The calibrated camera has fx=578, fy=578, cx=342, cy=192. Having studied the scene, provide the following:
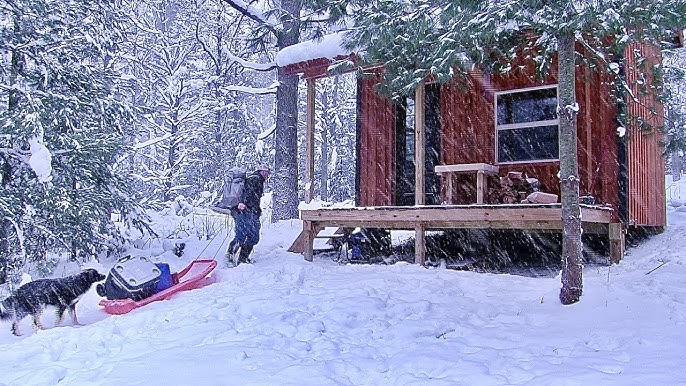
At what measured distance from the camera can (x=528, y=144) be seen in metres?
9.05

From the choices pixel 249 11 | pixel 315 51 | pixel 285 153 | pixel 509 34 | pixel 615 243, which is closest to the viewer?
pixel 509 34

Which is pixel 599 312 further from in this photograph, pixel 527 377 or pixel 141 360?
pixel 141 360

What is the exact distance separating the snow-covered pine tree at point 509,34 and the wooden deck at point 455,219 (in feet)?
5.49

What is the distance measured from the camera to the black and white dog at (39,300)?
5.61 m

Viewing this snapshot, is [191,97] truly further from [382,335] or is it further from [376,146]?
[382,335]

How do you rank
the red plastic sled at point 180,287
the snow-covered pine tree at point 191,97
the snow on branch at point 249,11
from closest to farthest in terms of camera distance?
the red plastic sled at point 180,287
the snow on branch at point 249,11
the snow-covered pine tree at point 191,97

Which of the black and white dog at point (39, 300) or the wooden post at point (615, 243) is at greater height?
the wooden post at point (615, 243)

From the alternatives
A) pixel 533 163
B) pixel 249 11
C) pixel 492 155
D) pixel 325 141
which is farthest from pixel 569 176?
pixel 325 141

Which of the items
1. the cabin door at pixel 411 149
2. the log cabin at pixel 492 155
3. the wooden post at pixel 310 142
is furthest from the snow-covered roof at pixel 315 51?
the cabin door at pixel 411 149

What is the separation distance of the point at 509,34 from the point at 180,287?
14.8ft

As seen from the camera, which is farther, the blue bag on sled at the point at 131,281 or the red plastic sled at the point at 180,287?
the blue bag on sled at the point at 131,281

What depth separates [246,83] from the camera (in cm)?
2461

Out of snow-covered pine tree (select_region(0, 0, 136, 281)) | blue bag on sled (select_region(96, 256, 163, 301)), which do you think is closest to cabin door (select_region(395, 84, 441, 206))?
snow-covered pine tree (select_region(0, 0, 136, 281))

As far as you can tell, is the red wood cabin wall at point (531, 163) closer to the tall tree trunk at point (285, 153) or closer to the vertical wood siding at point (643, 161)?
the vertical wood siding at point (643, 161)
